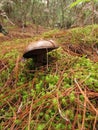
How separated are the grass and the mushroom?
11 cm

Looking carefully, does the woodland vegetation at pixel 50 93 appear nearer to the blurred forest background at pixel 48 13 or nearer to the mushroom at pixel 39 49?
the mushroom at pixel 39 49

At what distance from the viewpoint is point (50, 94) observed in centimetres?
163

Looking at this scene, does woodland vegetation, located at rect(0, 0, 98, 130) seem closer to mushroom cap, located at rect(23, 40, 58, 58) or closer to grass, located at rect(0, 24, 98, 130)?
grass, located at rect(0, 24, 98, 130)

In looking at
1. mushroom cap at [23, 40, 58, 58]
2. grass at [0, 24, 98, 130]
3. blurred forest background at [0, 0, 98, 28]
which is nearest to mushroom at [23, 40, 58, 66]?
mushroom cap at [23, 40, 58, 58]

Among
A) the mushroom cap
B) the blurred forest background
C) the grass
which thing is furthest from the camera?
the blurred forest background

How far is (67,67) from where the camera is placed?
2.03 metres

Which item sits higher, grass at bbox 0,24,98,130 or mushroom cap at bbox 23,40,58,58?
mushroom cap at bbox 23,40,58,58

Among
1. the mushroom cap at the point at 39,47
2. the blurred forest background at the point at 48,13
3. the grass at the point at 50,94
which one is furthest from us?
the blurred forest background at the point at 48,13

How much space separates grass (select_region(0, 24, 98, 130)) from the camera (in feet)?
4.81

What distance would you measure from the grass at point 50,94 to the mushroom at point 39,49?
107mm

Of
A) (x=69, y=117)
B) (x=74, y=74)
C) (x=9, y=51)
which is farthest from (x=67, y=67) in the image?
(x=9, y=51)

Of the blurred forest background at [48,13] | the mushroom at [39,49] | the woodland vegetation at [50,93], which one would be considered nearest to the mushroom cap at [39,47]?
the mushroom at [39,49]

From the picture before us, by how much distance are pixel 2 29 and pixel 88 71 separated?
3.86 m

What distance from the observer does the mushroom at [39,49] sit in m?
1.82
